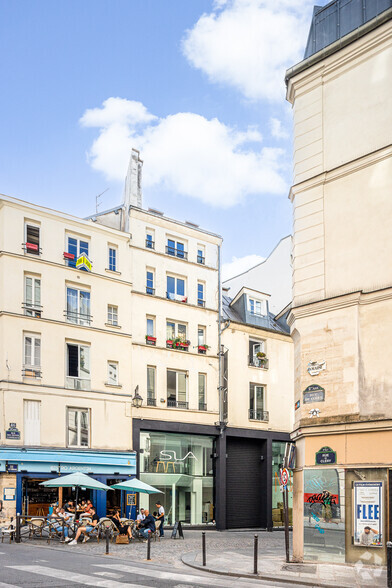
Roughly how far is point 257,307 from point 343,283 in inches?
803

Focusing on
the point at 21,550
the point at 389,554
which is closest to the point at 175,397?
the point at 21,550

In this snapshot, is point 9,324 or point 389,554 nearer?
point 389,554

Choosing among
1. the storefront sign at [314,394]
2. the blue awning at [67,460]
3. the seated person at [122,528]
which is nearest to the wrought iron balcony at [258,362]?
the blue awning at [67,460]

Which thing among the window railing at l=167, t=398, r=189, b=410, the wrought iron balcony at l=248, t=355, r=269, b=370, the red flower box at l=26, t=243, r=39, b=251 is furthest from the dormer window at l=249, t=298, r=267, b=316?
the red flower box at l=26, t=243, r=39, b=251

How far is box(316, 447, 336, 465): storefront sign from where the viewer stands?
18.3m

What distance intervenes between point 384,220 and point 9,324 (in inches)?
680

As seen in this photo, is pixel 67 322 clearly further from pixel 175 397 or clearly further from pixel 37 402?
pixel 175 397

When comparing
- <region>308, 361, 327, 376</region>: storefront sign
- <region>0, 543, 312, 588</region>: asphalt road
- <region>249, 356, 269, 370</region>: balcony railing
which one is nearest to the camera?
<region>0, 543, 312, 588</region>: asphalt road

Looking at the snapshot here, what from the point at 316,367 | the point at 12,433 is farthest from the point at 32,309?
the point at 316,367

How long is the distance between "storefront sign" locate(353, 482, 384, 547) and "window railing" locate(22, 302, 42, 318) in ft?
58.0

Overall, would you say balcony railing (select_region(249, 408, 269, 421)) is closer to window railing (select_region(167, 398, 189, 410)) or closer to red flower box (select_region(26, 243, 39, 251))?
window railing (select_region(167, 398, 189, 410))

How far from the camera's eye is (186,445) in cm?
3516

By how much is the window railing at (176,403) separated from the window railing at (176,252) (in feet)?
23.9

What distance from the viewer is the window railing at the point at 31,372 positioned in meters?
30.1
